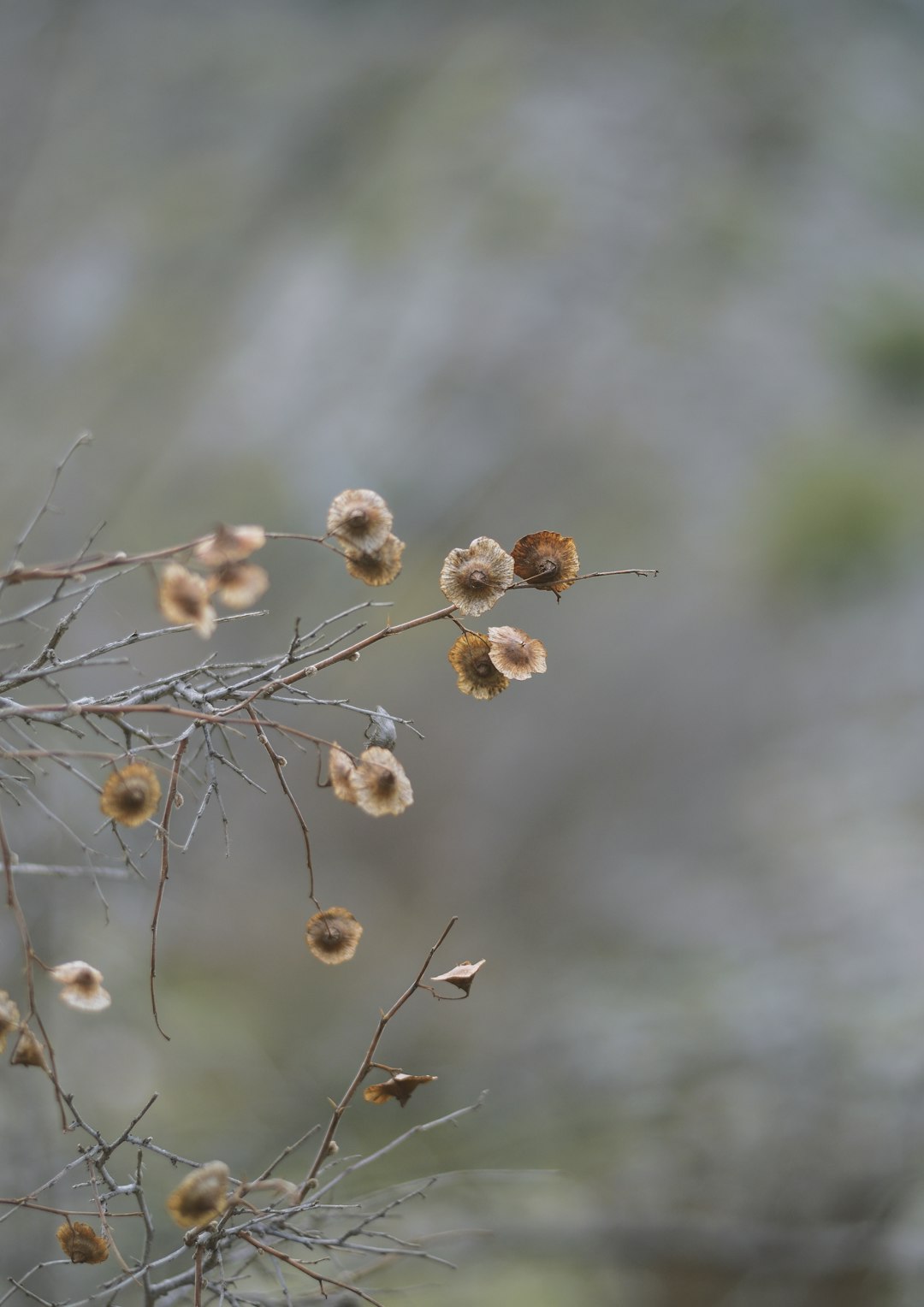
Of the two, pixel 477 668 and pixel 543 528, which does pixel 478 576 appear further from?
pixel 543 528

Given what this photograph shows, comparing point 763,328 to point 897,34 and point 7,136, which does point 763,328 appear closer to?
point 897,34

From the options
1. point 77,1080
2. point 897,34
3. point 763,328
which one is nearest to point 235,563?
point 77,1080

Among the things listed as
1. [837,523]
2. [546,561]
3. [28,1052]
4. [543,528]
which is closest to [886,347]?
[837,523]

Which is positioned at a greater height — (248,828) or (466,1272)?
(248,828)

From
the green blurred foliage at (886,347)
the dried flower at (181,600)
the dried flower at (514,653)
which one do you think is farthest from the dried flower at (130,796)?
the green blurred foliage at (886,347)

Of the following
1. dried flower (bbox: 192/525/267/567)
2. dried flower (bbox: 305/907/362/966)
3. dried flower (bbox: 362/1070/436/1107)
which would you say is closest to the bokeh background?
dried flower (bbox: 362/1070/436/1107)

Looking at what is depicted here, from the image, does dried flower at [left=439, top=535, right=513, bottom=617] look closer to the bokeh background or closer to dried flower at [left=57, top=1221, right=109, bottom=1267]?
dried flower at [left=57, top=1221, right=109, bottom=1267]

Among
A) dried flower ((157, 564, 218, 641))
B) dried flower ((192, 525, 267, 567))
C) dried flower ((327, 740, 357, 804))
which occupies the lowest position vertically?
dried flower ((327, 740, 357, 804))
